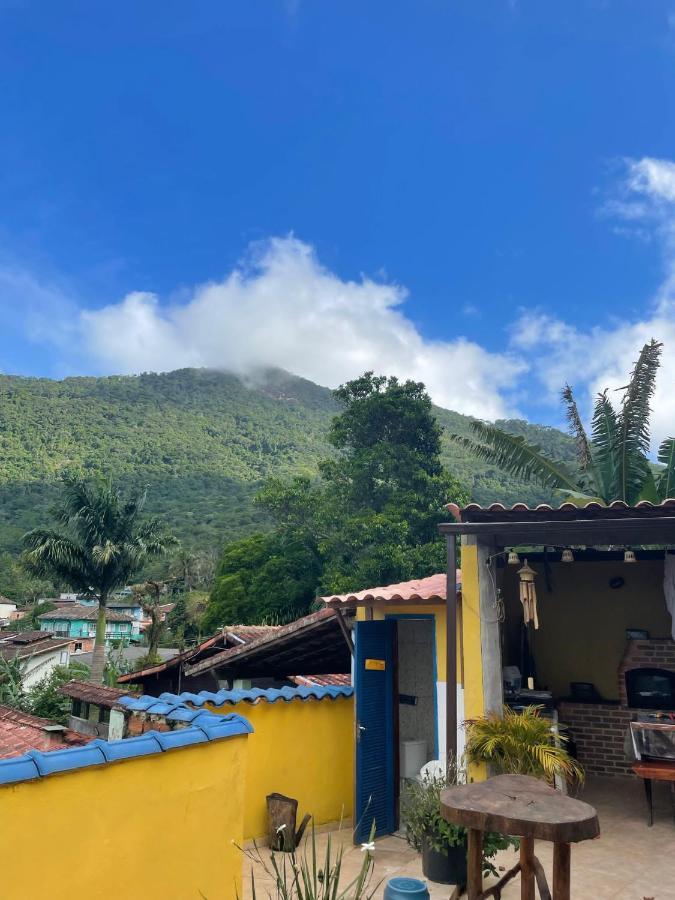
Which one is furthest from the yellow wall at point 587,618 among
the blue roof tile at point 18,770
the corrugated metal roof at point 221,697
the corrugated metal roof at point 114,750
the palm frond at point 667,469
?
the blue roof tile at point 18,770

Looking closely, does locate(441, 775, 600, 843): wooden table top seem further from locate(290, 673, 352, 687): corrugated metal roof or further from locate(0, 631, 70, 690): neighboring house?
locate(0, 631, 70, 690): neighboring house

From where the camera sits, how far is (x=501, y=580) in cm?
991

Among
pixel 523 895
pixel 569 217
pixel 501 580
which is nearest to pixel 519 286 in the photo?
pixel 569 217

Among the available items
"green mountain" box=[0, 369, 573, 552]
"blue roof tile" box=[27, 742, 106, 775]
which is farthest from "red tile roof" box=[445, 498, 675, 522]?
"green mountain" box=[0, 369, 573, 552]

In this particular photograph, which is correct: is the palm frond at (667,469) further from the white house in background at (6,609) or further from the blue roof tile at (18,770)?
the white house in background at (6,609)

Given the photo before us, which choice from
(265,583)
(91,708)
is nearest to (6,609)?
(265,583)

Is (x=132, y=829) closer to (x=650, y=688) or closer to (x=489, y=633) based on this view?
(x=489, y=633)

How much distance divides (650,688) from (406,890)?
6.41 metres

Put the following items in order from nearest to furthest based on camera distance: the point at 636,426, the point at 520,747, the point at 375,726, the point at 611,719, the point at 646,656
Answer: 1. the point at 520,747
2. the point at 375,726
3. the point at 611,719
4. the point at 646,656
5. the point at 636,426

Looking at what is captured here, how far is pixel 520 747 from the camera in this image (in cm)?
623

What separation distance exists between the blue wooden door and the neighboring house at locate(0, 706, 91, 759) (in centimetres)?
315

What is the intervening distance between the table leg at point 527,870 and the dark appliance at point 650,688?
6.26 metres

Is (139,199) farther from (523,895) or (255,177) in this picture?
(523,895)

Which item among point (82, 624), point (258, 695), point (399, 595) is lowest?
point (82, 624)
